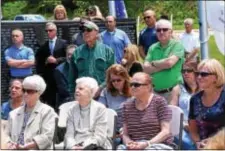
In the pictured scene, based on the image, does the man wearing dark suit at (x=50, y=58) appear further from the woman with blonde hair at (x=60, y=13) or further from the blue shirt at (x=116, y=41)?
the woman with blonde hair at (x=60, y=13)

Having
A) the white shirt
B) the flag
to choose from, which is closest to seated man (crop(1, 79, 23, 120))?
the white shirt

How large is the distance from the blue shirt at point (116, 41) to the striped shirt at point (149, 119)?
132 inches

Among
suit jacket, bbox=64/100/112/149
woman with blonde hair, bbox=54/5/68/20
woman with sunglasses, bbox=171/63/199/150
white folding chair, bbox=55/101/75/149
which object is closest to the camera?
suit jacket, bbox=64/100/112/149

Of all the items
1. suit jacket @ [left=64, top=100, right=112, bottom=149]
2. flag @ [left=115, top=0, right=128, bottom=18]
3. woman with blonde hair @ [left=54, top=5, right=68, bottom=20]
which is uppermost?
woman with blonde hair @ [left=54, top=5, right=68, bottom=20]

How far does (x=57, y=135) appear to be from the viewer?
7.84 m

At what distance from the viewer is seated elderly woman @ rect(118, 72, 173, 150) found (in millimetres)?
6992

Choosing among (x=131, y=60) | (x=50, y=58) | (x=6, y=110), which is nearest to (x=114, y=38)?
(x=50, y=58)

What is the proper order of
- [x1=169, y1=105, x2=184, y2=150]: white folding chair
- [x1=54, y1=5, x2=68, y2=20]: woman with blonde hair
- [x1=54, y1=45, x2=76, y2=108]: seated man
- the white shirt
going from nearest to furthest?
[x1=169, y1=105, x2=184, y2=150]: white folding chair → [x1=54, y1=45, x2=76, y2=108]: seated man → [x1=54, y1=5, x2=68, y2=20]: woman with blonde hair → the white shirt

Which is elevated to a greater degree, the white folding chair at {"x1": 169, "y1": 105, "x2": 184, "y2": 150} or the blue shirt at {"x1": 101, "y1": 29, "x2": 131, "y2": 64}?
the blue shirt at {"x1": 101, "y1": 29, "x2": 131, "y2": 64}

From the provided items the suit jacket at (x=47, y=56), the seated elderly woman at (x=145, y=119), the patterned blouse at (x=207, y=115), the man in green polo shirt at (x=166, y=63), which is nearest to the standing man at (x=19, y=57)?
the suit jacket at (x=47, y=56)

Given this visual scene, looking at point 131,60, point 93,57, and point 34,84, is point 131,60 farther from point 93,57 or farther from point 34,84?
point 34,84

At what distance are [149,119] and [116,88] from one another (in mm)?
1017

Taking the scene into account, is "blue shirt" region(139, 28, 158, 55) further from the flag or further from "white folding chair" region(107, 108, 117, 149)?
"white folding chair" region(107, 108, 117, 149)

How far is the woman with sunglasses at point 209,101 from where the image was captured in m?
6.61
